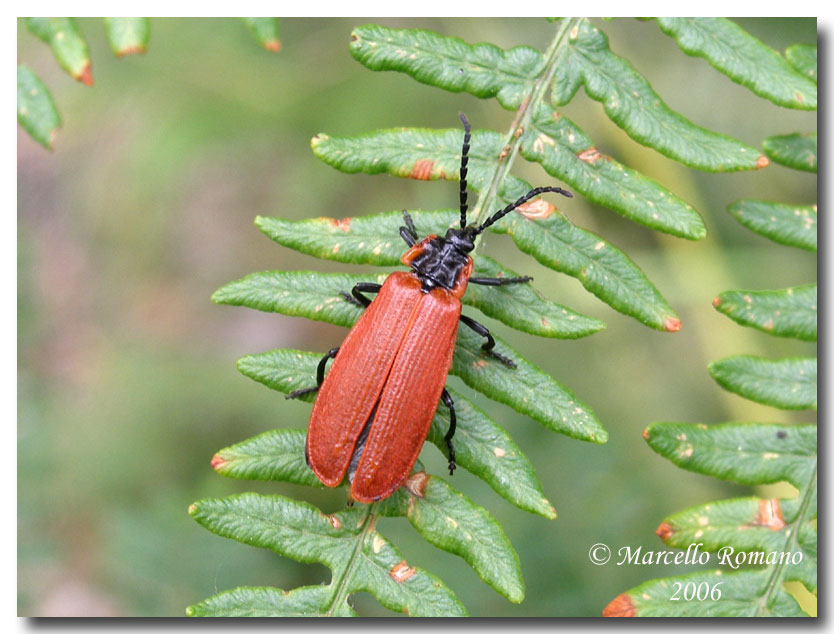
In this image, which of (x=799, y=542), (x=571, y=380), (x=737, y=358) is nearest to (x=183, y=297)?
(x=571, y=380)

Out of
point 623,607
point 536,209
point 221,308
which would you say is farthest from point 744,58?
point 221,308

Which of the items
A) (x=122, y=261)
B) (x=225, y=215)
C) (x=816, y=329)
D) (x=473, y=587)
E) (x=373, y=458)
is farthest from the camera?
(x=225, y=215)

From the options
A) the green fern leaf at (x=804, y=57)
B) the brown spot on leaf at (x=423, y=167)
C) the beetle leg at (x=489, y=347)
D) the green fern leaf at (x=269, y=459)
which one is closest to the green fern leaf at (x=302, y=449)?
Answer: the green fern leaf at (x=269, y=459)

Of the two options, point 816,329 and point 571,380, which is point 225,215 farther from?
point 816,329

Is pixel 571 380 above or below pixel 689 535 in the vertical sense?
above

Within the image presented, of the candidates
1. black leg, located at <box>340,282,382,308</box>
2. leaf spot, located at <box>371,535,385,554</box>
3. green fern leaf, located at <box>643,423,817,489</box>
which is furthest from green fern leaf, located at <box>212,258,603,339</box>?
leaf spot, located at <box>371,535,385,554</box>
